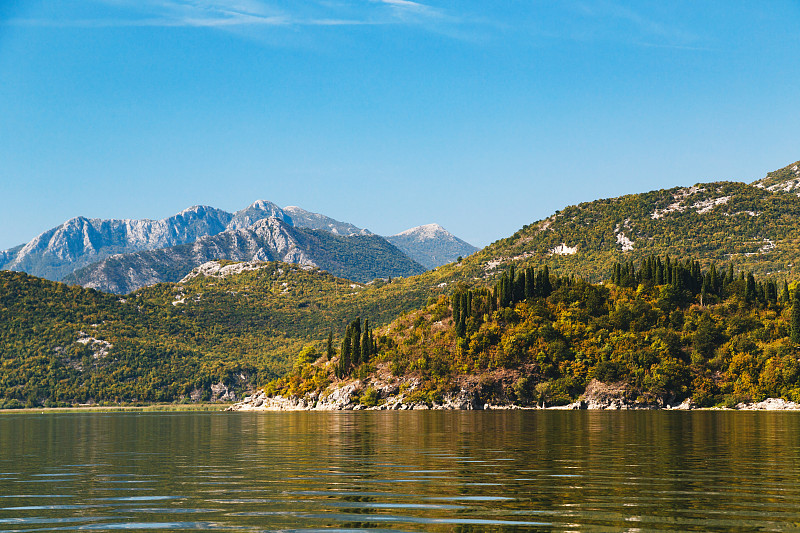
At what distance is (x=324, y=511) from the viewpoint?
2616 cm

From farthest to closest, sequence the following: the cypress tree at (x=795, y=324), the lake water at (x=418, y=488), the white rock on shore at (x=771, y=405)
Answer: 1. the cypress tree at (x=795, y=324)
2. the white rock on shore at (x=771, y=405)
3. the lake water at (x=418, y=488)

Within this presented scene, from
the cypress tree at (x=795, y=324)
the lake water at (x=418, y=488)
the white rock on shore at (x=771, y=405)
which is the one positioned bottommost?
the white rock on shore at (x=771, y=405)

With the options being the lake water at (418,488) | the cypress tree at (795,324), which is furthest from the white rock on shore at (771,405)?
the lake water at (418,488)

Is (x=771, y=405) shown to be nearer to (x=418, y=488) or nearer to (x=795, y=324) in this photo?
(x=795, y=324)

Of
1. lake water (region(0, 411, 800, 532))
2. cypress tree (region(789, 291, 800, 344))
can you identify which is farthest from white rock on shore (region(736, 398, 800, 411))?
lake water (region(0, 411, 800, 532))

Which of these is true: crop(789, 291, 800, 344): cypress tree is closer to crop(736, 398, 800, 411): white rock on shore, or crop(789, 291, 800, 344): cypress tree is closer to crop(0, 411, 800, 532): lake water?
crop(736, 398, 800, 411): white rock on shore

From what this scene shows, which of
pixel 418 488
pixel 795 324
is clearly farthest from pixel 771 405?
pixel 418 488

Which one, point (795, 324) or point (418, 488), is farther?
point (795, 324)

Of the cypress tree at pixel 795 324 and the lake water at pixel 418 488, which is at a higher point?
the cypress tree at pixel 795 324

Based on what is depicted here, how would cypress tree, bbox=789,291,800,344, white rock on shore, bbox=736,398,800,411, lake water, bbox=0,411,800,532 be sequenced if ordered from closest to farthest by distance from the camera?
lake water, bbox=0,411,800,532, white rock on shore, bbox=736,398,800,411, cypress tree, bbox=789,291,800,344

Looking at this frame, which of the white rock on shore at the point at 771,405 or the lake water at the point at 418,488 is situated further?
the white rock on shore at the point at 771,405

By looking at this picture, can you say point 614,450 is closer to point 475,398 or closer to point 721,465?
point 721,465

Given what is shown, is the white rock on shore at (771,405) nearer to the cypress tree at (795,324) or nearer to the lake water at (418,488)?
the cypress tree at (795,324)

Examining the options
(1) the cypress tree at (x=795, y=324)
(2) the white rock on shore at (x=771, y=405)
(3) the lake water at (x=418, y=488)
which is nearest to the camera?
(3) the lake water at (x=418, y=488)
